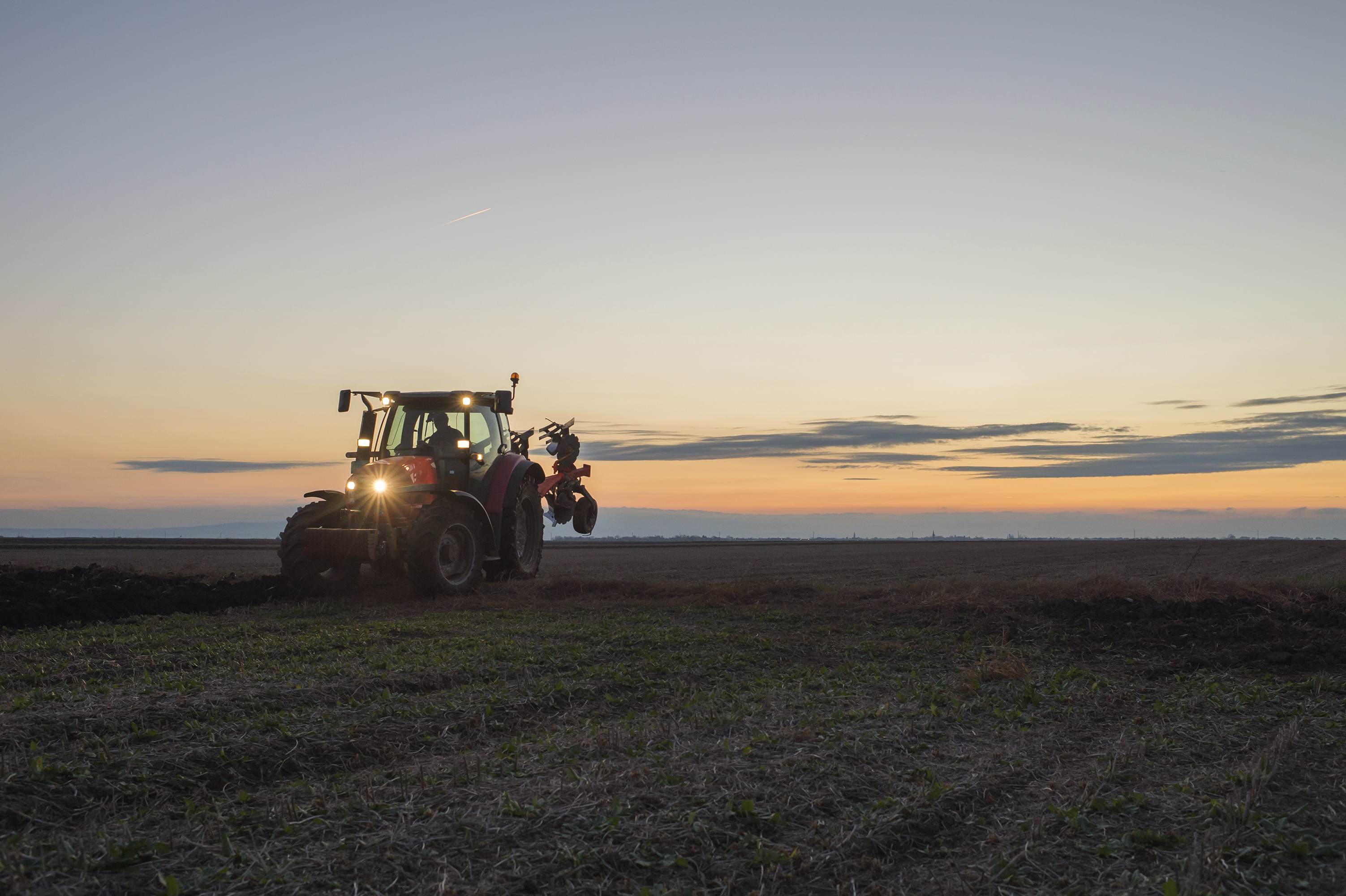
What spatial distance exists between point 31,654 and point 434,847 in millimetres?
7254

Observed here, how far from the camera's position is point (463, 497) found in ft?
51.2

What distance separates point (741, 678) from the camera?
30.5 feet

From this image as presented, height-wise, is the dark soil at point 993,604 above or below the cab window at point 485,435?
below

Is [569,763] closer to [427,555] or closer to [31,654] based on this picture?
[31,654]

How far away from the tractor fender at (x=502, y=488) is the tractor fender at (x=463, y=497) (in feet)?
0.60

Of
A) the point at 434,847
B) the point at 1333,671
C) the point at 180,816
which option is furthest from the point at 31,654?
the point at 1333,671

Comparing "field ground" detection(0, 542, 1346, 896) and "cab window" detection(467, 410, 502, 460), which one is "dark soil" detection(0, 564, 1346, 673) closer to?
"field ground" detection(0, 542, 1346, 896)

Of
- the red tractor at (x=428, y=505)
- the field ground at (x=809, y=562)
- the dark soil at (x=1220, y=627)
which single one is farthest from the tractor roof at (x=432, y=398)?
the dark soil at (x=1220, y=627)

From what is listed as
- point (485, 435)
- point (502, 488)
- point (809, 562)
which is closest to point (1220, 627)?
point (502, 488)

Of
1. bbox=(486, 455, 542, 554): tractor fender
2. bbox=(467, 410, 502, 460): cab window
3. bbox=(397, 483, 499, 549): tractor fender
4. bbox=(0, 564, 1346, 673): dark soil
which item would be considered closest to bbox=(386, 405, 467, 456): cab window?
bbox=(467, 410, 502, 460): cab window

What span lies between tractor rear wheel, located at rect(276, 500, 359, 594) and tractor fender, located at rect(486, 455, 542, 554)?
248cm

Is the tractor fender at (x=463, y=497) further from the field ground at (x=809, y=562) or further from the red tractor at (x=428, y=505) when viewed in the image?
the field ground at (x=809, y=562)

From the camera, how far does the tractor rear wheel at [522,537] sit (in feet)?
55.6

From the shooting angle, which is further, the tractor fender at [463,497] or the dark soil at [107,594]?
the tractor fender at [463,497]
